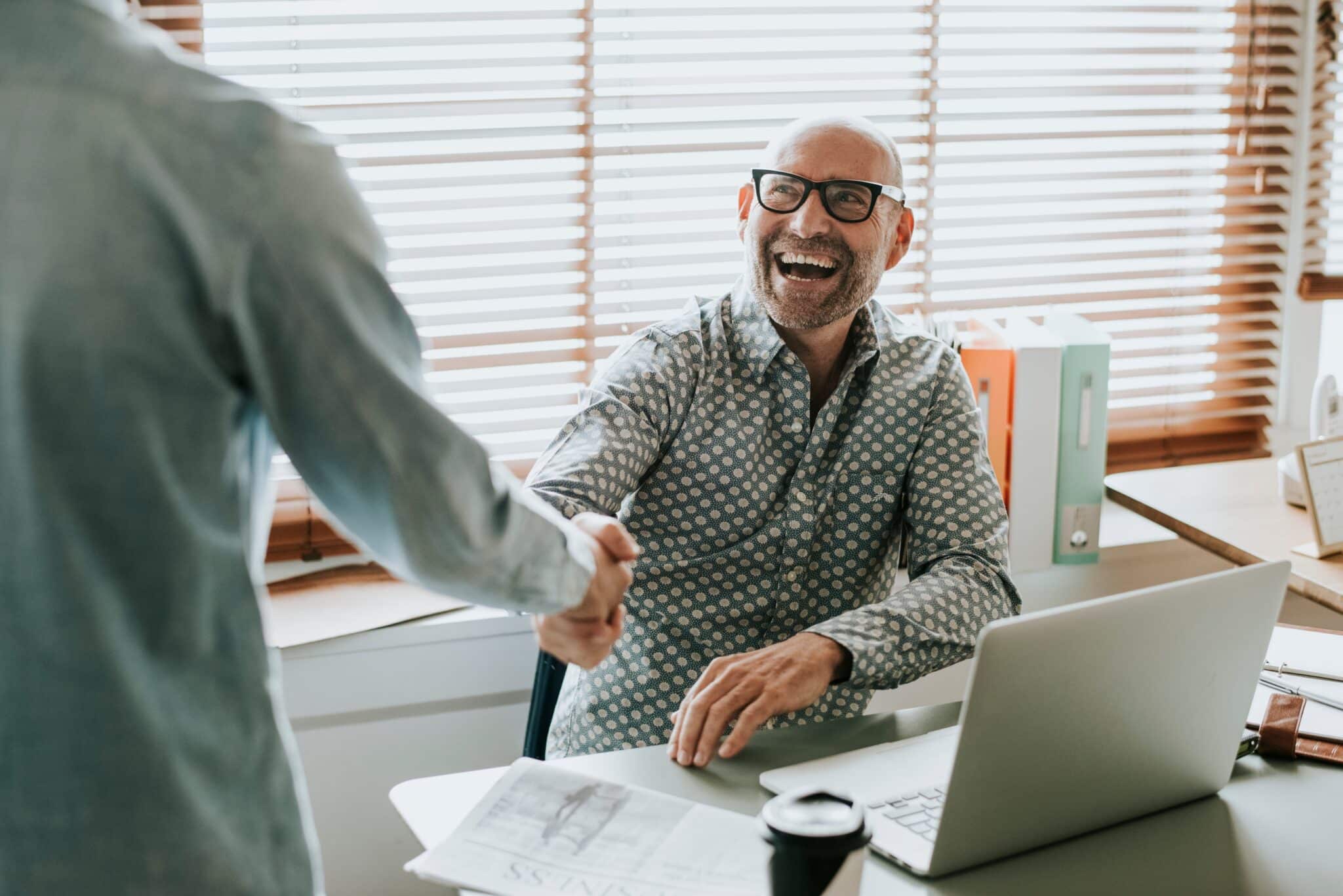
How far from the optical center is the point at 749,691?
1321 millimetres

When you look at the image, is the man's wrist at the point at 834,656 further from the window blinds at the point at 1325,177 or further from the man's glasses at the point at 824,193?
the window blinds at the point at 1325,177

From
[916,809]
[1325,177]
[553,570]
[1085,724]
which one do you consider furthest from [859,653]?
[1325,177]

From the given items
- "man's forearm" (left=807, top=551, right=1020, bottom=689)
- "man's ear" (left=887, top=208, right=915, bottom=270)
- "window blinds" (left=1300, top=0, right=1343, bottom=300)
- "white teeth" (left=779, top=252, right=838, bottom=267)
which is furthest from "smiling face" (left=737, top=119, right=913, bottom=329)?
"window blinds" (left=1300, top=0, right=1343, bottom=300)

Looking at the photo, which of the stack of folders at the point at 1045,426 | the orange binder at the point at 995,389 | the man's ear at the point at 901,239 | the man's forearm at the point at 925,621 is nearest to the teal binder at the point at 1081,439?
the stack of folders at the point at 1045,426

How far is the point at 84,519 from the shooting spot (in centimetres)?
65

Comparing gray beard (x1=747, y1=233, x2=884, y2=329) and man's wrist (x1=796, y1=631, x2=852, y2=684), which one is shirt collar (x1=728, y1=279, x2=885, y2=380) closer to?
gray beard (x1=747, y1=233, x2=884, y2=329)

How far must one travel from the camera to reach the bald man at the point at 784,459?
66.8 inches

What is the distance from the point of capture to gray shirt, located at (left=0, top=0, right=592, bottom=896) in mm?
631

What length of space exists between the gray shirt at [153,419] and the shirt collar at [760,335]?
1.13 m

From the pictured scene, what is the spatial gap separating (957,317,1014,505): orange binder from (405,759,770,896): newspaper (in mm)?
1362

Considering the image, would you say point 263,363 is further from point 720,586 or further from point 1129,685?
point 720,586

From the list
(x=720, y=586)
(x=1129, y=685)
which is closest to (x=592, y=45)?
(x=720, y=586)

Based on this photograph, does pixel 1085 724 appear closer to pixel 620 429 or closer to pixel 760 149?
pixel 620 429

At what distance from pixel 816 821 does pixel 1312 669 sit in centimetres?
90
